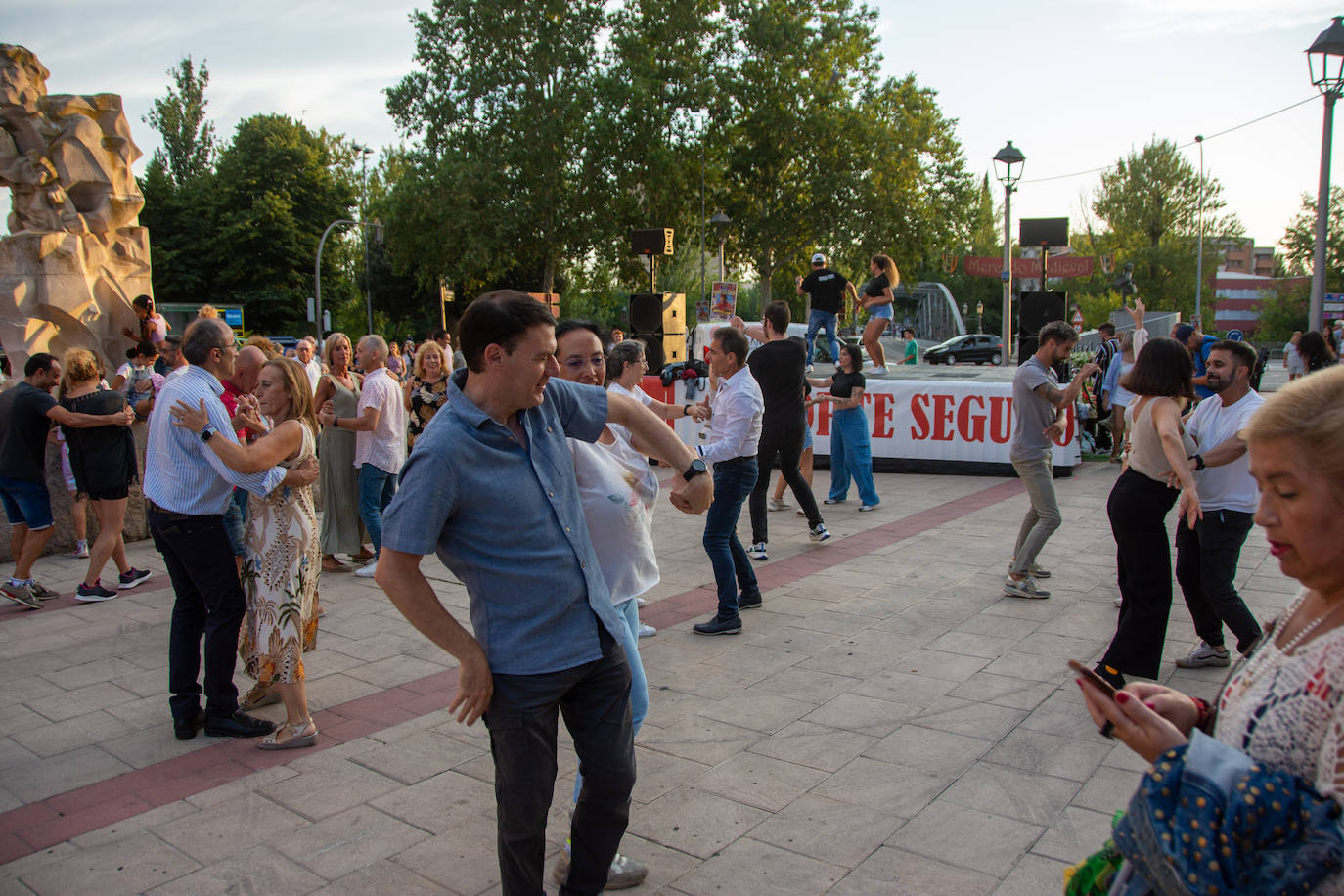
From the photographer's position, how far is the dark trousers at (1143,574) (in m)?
4.71

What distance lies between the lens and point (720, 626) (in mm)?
5906

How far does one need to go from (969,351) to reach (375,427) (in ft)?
126

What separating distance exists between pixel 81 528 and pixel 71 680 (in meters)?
3.69

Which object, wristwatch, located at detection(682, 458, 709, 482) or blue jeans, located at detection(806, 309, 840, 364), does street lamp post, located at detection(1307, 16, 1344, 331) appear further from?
wristwatch, located at detection(682, 458, 709, 482)

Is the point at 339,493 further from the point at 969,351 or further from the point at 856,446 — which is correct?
the point at 969,351

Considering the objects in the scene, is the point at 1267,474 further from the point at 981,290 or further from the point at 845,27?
the point at 981,290

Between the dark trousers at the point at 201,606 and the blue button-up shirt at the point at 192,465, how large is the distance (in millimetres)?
85

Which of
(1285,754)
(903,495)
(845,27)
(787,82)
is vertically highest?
(845,27)

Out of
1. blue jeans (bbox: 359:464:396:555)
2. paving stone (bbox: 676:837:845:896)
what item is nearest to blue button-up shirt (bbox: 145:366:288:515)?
paving stone (bbox: 676:837:845:896)

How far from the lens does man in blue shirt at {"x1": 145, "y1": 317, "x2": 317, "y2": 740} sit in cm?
436

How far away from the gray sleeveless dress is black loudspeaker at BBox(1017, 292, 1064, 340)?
11.6m

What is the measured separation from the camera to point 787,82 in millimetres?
36594

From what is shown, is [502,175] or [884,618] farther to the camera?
[502,175]

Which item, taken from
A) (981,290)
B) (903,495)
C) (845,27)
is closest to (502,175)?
(845,27)
